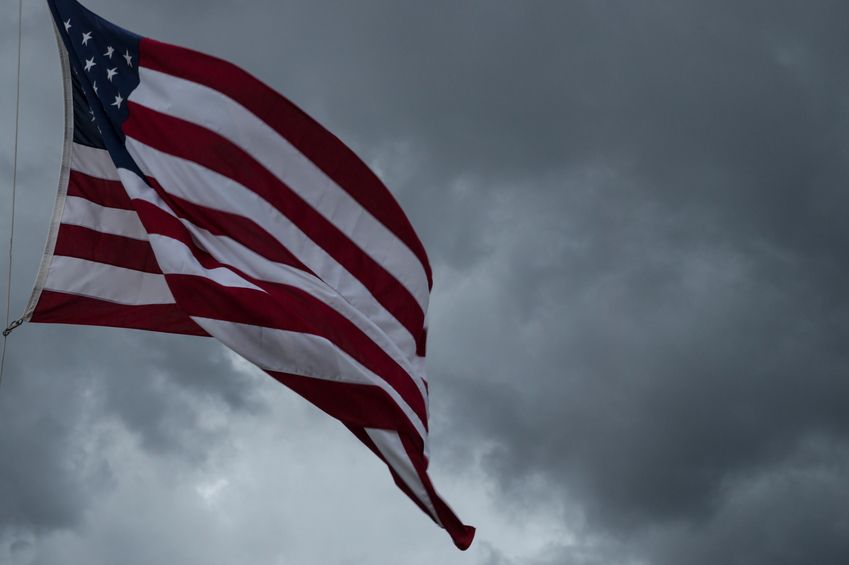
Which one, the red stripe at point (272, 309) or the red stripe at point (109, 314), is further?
the red stripe at point (109, 314)

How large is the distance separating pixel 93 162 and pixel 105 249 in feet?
6.18

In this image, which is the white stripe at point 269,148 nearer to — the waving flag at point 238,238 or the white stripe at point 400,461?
the waving flag at point 238,238

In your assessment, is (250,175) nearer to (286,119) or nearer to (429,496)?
(286,119)

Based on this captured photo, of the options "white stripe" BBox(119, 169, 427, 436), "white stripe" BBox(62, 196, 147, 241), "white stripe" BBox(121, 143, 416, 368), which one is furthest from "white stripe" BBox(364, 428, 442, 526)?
"white stripe" BBox(62, 196, 147, 241)

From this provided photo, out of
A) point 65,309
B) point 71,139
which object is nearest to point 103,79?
point 71,139

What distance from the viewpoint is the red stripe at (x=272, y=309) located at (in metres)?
21.3

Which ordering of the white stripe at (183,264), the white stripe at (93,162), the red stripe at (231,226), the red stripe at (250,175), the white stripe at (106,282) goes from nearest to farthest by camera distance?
the white stripe at (183,264) → the red stripe at (231,226) → the red stripe at (250,175) → the white stripe at (106,282) → the white stripe at (93,162)

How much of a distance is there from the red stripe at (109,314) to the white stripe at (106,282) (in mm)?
109

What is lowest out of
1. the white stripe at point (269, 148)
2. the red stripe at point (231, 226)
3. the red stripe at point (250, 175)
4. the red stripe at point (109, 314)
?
the red stripe at point (109, 314)

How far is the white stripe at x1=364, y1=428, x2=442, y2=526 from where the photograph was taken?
2173cm

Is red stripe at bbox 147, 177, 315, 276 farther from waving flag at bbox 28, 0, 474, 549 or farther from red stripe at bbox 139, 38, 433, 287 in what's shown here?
red stripe at bbox 139, 38, 433, 287

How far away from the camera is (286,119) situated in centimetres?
2323

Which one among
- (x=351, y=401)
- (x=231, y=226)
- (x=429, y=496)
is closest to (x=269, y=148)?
(x=231, y=226)

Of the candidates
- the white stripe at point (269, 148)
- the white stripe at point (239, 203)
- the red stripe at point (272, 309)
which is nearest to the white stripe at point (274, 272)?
the red stripe at point (272, 309)
